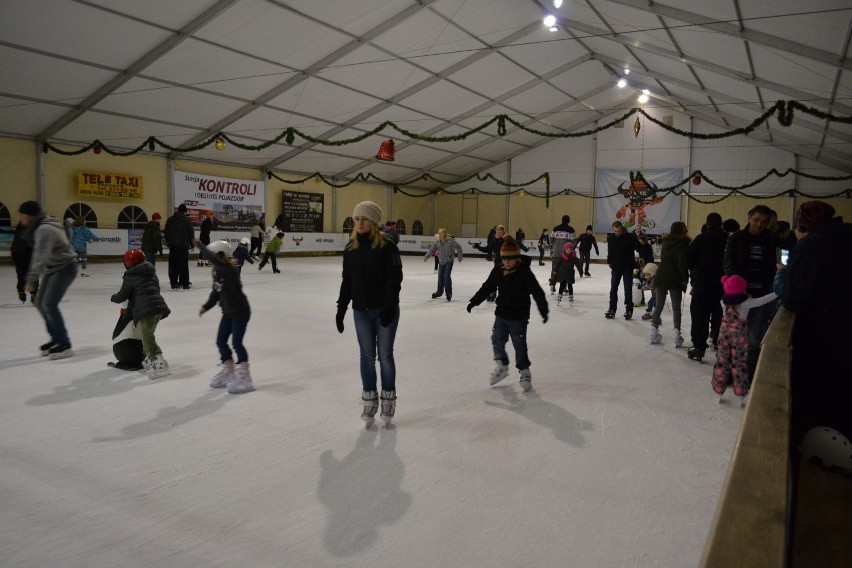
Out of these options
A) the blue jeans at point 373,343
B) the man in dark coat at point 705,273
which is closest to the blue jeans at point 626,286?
the man in dark coat at point 705,273

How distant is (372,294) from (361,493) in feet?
3.97

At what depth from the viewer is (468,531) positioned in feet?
7.48

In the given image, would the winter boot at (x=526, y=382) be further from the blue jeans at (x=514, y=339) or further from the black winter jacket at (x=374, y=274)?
the black winter jacket at (x=374, y=274)

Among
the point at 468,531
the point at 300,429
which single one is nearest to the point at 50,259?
the point at 300,429

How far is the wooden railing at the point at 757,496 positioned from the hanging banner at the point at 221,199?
18.8 m

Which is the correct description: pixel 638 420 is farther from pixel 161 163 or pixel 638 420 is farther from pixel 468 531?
pixel 161 163

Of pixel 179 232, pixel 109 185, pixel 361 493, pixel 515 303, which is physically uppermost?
pixel 109 185

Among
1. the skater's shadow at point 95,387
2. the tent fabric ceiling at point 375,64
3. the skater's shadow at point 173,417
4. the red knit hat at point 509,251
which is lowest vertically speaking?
the skater's shadow at point 173,417

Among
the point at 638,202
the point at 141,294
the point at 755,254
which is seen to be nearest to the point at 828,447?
the point at 755,254

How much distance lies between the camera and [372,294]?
3408mm

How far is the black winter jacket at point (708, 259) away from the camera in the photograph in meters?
5.29

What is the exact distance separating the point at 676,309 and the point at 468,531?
4.62 metres

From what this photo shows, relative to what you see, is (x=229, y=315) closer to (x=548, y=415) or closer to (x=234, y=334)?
(x=234, y=334)

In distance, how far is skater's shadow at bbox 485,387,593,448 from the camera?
135 inches
